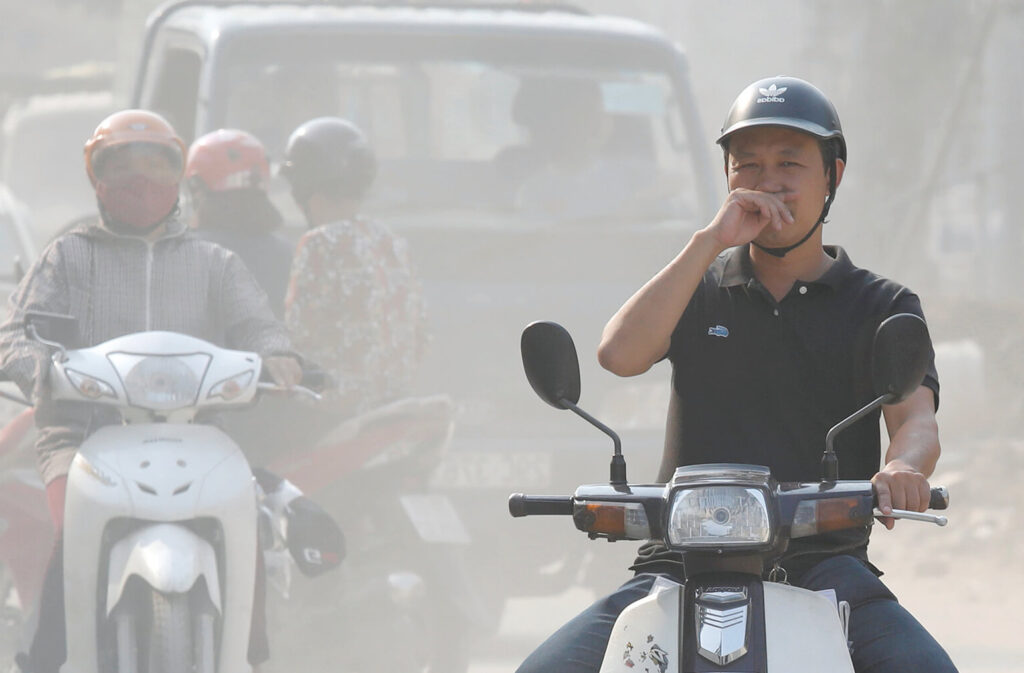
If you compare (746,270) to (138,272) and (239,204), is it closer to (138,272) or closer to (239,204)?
(138,272)

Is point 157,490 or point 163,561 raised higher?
point 157,490

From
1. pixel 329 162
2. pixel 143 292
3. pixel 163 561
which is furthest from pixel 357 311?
pixel 163 561

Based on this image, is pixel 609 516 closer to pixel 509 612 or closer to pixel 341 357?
pixel 341 357

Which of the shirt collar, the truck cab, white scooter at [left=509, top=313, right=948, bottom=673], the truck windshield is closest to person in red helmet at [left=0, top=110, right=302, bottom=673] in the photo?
the truck cab

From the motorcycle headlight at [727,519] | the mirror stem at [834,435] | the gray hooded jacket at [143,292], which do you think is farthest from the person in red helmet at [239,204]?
the motorcycle headlight at [727,519]

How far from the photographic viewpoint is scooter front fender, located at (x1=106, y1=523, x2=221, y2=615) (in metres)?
4.71

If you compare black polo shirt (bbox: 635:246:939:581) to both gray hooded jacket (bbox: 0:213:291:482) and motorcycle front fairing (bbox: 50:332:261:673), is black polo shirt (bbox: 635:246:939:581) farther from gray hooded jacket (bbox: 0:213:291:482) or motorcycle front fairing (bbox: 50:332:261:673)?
gray hooded jacket (bbox: 0:213:291:482)

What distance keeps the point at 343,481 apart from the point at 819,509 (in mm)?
3577

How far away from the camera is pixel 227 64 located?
26.9ft

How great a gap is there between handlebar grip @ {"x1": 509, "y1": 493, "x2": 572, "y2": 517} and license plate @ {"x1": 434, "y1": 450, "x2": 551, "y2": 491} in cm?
477

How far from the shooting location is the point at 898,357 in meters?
2.68

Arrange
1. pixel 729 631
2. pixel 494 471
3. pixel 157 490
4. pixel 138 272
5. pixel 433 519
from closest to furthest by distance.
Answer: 1. pixel 729 631
2. pixel 157 490
3. pixel 138 272
4. pixel 433 519
5. pixel 494 471

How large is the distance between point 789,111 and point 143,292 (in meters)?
3.13

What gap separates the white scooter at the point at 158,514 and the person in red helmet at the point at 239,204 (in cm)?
191
